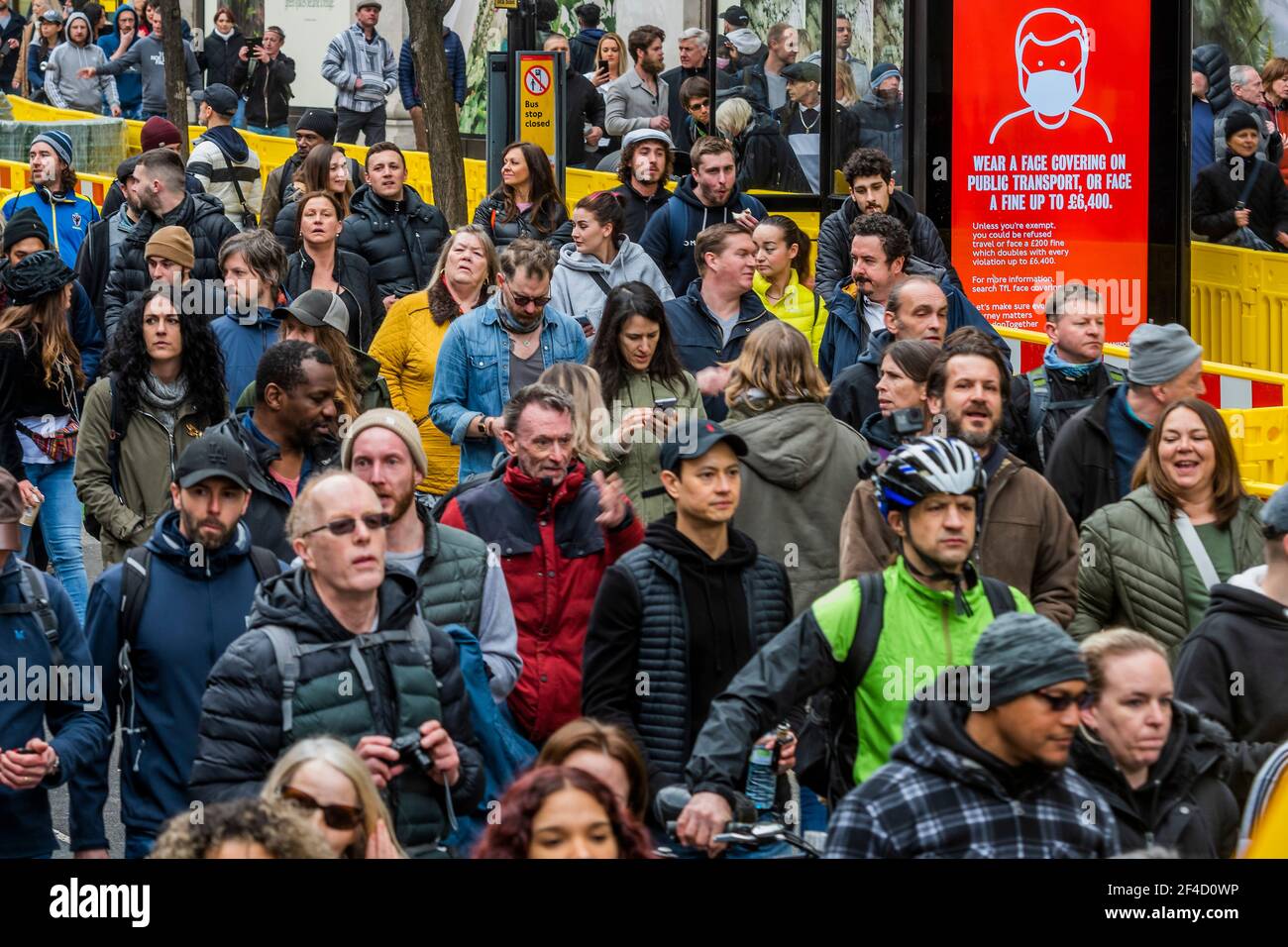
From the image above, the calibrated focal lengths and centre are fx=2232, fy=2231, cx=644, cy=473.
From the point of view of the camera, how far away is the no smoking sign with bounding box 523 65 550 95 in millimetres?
16234

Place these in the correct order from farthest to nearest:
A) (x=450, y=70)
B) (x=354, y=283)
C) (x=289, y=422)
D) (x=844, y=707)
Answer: (x=450, y=70) < (x=354, y=283) < (x=289, y=422) < (x=844, y=707)

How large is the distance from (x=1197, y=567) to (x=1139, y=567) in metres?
0.18

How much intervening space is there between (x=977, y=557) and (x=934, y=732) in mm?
2343

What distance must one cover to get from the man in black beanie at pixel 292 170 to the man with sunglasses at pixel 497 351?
4502 millimetres

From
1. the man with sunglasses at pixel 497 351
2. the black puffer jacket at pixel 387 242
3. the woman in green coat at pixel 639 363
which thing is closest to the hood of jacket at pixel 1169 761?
the woman in green coat at pixel 639 363

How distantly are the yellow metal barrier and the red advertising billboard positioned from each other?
0.57 meters

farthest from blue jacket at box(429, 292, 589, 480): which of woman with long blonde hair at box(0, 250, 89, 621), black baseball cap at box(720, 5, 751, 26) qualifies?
black baseball cap at box(720, 5, 751, 26)

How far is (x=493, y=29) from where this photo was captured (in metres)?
31.5

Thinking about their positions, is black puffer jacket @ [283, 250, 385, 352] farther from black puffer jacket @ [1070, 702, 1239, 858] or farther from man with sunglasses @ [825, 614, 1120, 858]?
man with sunglasses @ [825, 614, 1120, 858]

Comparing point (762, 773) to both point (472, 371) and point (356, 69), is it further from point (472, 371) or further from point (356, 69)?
point (356, 69)

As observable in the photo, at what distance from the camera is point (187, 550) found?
6352mm

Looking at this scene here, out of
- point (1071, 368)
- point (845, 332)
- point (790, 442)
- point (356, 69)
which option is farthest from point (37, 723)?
point (356, 69)

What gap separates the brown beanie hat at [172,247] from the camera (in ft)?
36.2
